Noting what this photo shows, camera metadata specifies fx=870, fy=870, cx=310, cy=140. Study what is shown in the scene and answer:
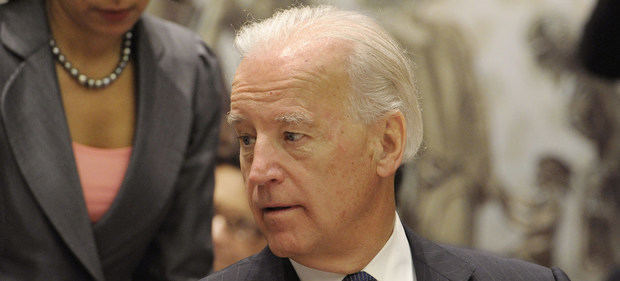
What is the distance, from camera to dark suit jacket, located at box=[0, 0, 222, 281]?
8.00 ft

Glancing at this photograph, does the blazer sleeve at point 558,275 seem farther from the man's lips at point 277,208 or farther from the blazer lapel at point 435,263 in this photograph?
the man's lips at point 277,208

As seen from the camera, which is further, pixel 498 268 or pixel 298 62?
pixel 498 268

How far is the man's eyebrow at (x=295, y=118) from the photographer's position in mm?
1906

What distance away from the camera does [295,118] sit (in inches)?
75.0

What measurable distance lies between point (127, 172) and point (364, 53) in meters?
0.93

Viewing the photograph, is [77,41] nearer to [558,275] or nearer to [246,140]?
[246,140]

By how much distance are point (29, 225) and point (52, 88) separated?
398 mm

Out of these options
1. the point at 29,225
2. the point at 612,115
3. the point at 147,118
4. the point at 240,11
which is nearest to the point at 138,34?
the point at 147,118

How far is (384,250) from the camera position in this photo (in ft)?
6.86

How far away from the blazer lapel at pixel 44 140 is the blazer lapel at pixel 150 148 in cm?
9

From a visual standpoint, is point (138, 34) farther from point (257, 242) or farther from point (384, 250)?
point (257, 242)

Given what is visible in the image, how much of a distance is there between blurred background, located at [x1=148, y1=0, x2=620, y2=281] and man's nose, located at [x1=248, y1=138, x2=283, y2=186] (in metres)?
2.27

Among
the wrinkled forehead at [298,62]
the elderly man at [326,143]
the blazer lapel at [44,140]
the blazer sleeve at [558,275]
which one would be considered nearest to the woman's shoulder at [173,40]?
the blazer lapel at [44,140]

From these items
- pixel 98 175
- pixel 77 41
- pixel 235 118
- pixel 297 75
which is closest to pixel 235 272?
pixel 235 118
